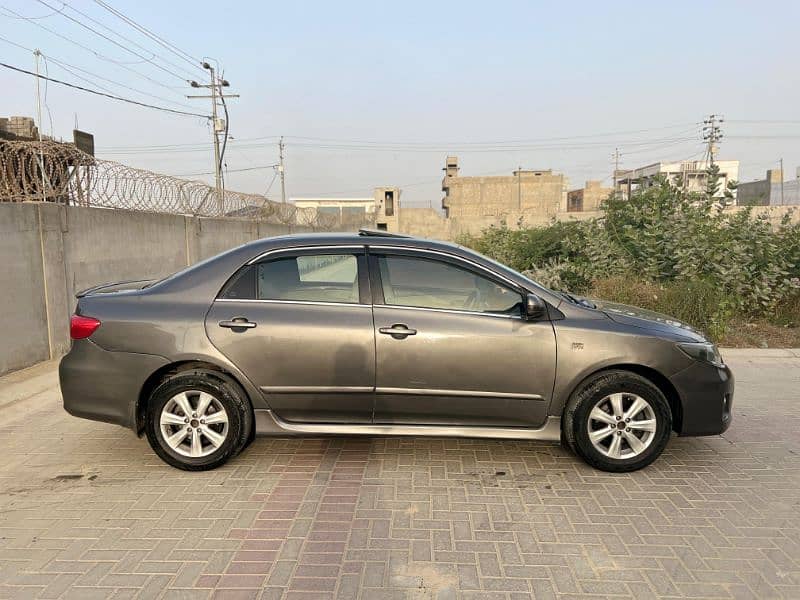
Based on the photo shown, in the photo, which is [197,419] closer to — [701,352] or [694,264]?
[701,352]

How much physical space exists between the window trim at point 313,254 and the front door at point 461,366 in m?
0.21

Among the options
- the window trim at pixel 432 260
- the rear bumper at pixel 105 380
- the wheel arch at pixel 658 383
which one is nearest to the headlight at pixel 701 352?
the wheel arch at pixel 658 383

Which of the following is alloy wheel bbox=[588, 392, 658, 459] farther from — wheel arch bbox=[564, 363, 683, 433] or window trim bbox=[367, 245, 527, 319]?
window trim bbox=[367, 245, 527, 319]

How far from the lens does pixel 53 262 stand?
263 inches

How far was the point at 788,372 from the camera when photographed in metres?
6.42

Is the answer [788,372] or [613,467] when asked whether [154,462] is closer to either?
[613,467]

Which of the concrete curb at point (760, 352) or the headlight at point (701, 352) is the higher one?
the headlight at point (701, 352)

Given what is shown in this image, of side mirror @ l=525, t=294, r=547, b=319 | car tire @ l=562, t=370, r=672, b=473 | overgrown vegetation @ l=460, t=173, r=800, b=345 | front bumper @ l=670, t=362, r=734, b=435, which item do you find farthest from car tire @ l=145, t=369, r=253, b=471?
overgrown vegetation @ l=460, t=173, r=800, b=345

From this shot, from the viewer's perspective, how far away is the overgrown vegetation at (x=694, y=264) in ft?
26.5

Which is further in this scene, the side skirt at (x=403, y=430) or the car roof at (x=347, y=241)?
the car roof at (x=347, y=241)

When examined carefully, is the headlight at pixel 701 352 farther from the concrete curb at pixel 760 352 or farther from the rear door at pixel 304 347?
the concrete curb at pixel 760 352

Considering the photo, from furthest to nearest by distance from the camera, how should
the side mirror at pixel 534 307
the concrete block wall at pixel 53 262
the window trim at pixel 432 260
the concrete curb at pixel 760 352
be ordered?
the concrete curb at pixel 760 352
the concrete block wall at pixel 53 262
the window trim at pixel 432 260
the side mirror at pixel 534 307

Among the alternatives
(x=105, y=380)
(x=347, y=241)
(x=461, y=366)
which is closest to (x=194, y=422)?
(x=105, y=380)

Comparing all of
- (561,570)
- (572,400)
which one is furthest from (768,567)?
(572,400)
